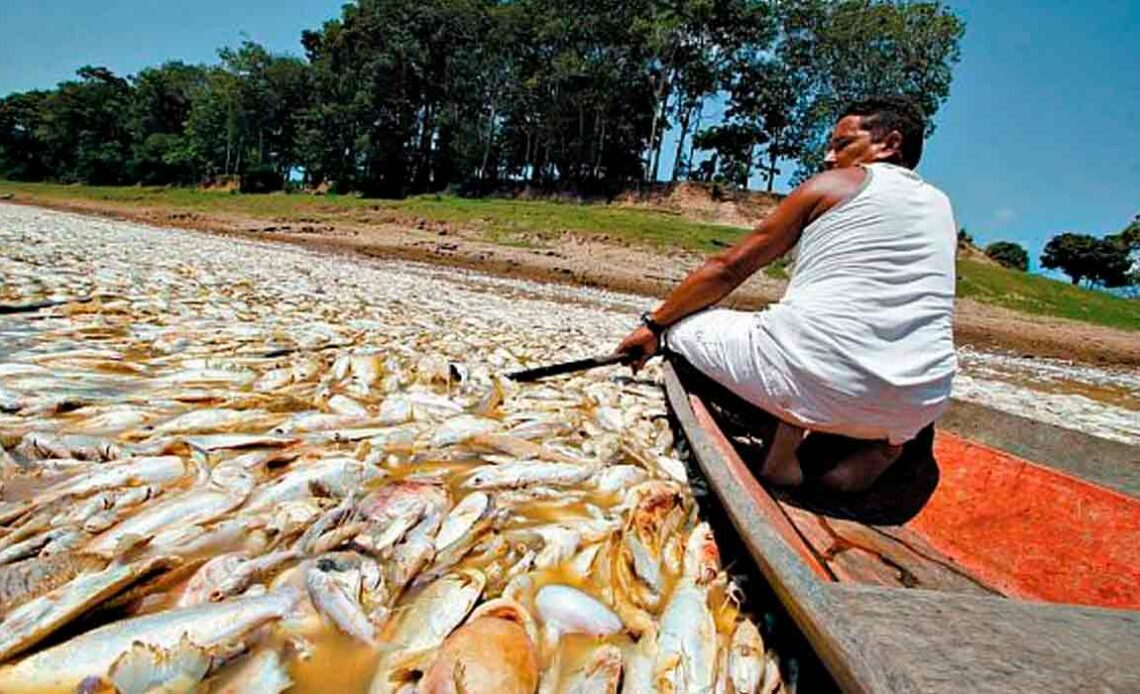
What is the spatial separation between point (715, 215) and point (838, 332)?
37.9 m

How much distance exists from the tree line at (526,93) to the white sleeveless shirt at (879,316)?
42294 mm

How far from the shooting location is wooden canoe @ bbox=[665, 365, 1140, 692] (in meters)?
1.03

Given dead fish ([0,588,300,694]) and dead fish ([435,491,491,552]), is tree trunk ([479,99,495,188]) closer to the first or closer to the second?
dead fish ([435,491,491,552])

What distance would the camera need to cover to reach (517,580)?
165 cm

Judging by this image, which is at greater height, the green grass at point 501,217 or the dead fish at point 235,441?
the green grass at point 501,217

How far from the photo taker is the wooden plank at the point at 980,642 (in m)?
0.97

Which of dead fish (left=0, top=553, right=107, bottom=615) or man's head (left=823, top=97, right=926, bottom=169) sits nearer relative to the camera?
dead fish (left=0, top=553, right=107, bottom=615)

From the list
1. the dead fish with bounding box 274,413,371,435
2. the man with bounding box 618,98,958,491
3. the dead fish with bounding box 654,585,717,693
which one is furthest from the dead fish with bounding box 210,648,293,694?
the man with bounding box 618,98,958,491

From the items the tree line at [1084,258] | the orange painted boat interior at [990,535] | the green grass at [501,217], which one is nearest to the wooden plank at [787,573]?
the orange painted boat interior at [990,535]

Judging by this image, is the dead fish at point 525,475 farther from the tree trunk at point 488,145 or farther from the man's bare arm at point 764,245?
the tree trunk at point 488,145

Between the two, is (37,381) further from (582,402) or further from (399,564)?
(582,402)

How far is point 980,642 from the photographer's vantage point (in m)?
1.11

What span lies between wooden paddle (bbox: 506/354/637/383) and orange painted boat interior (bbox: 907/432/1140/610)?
166cm

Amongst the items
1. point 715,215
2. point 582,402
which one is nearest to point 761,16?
point 715,215
